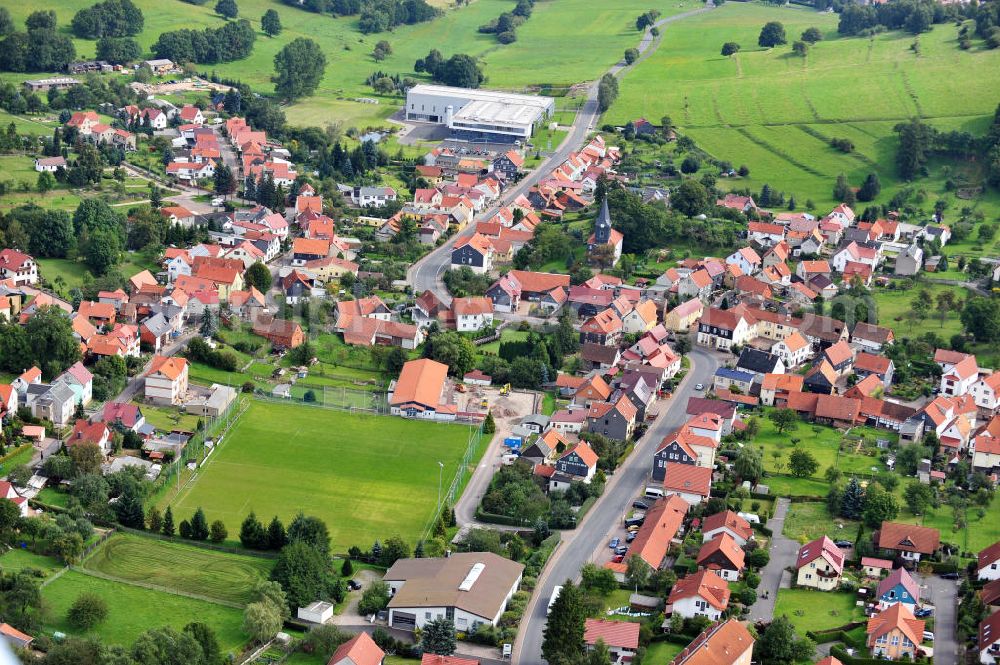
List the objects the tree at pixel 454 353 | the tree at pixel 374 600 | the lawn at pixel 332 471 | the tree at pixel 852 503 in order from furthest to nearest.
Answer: the tree at pixel 454 353, the lawn at pixel 332 471, the tree at pixel 852 503, the tree at pixel 374 600

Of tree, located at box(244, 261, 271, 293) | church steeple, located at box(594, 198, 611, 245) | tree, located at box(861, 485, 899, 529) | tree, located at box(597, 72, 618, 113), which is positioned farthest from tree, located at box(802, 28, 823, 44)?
tree, located at box(861, 485, 899, 529)

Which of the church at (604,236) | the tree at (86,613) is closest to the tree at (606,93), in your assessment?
the church at (604,236)

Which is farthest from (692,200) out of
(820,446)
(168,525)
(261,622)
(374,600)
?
(261,622)

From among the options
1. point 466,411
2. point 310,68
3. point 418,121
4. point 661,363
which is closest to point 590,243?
point 661,363

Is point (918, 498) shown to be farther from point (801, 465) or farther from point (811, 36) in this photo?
point (811, 36)

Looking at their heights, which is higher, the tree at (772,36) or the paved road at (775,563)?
the tree at (772,36)

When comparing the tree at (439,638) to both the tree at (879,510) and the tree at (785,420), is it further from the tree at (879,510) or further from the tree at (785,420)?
the tree at (785,420)

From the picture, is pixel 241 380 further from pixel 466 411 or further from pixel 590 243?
pixel 590 243

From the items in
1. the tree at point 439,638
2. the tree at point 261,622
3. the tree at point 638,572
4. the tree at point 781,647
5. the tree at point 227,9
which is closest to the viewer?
the tree at point 781,647
